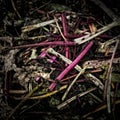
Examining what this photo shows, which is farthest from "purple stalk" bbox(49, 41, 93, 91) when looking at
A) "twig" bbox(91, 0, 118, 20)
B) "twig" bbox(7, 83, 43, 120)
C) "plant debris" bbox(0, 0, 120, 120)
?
"twig" bbox(91, 0, 118, 20)

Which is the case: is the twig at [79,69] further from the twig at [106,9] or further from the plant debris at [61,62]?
the twig at [106,9]

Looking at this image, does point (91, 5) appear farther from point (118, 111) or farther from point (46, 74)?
point (118, 111)

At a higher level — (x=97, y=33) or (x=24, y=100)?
(x=97, y=33)

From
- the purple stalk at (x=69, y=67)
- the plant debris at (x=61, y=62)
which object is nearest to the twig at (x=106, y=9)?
the plant debris at (x=61, y=62)

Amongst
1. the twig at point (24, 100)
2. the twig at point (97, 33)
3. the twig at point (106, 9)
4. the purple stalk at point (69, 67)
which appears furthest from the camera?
the twig at point (106, 9)

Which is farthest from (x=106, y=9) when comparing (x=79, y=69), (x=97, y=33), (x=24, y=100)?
(x=24, y=100)

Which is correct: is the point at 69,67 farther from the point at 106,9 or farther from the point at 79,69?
the point at 106,9

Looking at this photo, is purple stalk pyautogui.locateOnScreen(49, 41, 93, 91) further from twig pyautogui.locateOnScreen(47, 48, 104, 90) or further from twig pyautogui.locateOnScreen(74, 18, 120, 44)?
twig pyautogui.locateOnScreen(74, 18, 120, 44)

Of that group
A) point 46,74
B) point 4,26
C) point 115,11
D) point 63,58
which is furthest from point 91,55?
point 4,26
